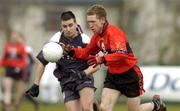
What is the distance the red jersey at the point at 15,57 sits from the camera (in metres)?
19.8

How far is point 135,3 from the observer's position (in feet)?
143

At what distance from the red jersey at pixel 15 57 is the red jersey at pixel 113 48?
7.55 meters

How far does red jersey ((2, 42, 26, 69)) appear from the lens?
1983 centimetres

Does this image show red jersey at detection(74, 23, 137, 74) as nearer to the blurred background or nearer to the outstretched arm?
the outstretched arm

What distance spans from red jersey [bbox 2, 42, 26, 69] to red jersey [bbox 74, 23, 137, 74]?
24.8 ft

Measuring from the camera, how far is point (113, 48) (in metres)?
11.7

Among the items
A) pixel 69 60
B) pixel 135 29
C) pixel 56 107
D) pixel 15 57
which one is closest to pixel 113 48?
pixel 69 60

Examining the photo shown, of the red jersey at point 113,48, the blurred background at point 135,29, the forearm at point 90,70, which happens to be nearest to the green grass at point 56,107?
the blurred background at point 135,29

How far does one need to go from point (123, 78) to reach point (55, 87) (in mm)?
14537

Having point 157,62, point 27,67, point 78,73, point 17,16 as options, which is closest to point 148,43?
point 157,62

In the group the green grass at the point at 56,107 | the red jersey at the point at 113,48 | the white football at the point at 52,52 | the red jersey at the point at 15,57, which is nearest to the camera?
the red jersey at the point at 113,48

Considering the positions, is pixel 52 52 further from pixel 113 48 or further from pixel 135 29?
pixel 135 29

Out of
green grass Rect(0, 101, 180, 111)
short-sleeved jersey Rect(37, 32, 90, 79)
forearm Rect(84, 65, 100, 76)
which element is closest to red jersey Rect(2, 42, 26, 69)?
green grass Rect(0, 101, 180, 111)

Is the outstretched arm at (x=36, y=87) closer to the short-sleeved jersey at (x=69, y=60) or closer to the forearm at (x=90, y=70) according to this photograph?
the short-sleeved jersey at (x=69, y=60)
